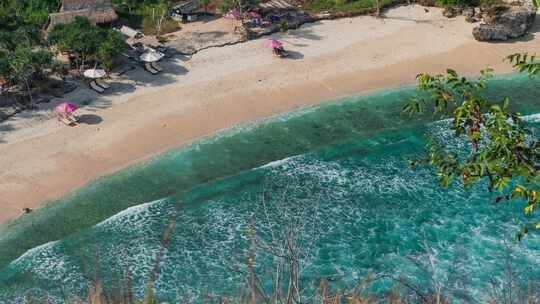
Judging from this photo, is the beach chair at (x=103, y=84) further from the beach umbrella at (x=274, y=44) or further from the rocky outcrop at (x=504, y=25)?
the rocky outcrop at (x=504, y=25)

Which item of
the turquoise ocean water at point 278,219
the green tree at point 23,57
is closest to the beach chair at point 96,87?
the green tree at point 23,57

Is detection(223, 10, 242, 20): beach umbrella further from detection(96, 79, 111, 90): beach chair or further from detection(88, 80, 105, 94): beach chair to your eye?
detection(88, 80, 105, 94): beach chair

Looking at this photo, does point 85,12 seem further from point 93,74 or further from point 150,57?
point 93,74

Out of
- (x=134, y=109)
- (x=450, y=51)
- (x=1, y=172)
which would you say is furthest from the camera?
(x=450, y=51)

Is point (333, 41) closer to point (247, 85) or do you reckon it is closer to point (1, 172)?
point (247, 85)

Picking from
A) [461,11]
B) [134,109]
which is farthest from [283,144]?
[461,11]

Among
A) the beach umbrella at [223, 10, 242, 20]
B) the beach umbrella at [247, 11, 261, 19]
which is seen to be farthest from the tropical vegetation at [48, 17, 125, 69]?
the beach umbrella at [247, 11, 261, 19]
